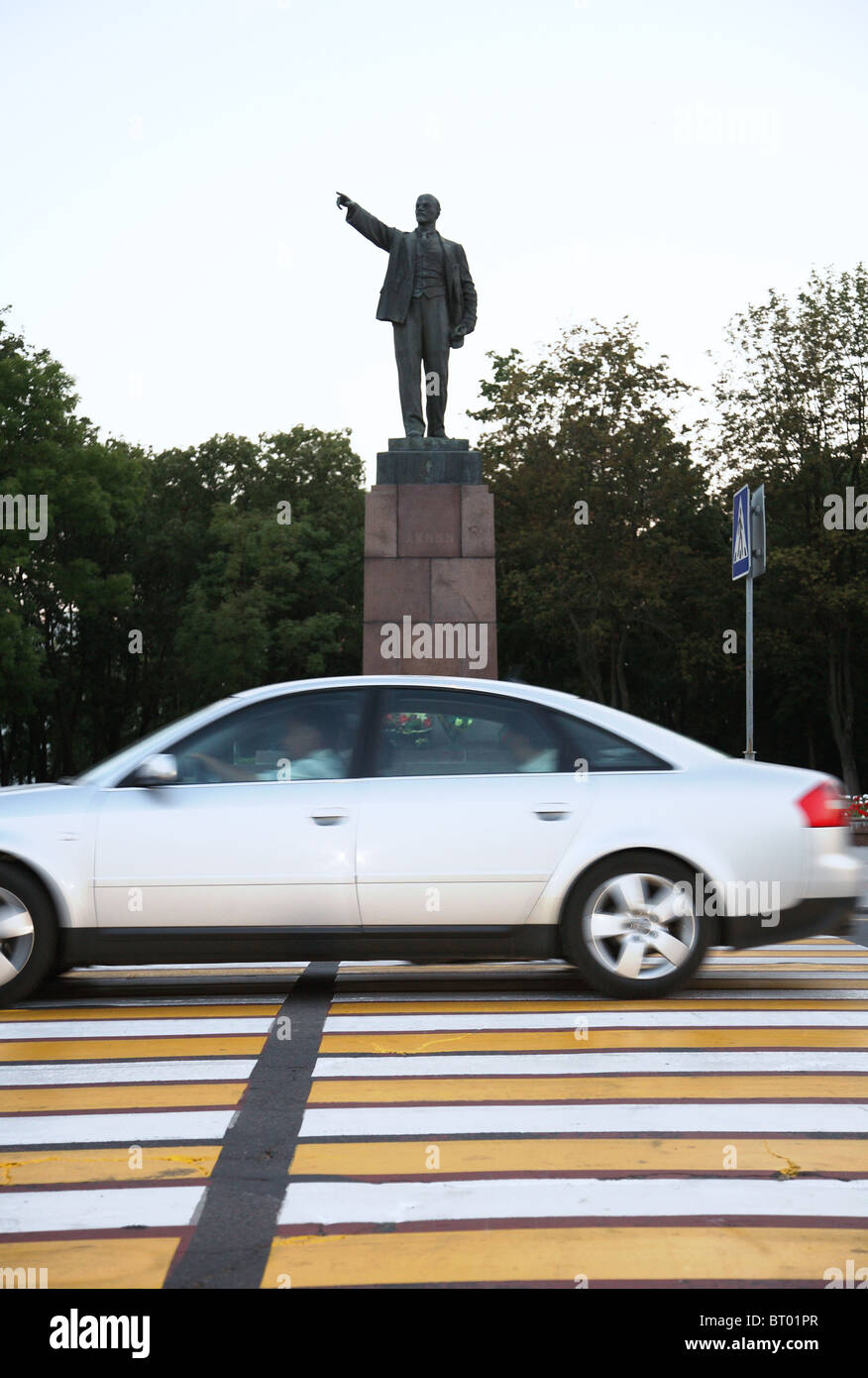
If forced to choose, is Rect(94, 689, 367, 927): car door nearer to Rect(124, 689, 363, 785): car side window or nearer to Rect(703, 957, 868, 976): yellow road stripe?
Rect(124, 689, 363, 785): car side window

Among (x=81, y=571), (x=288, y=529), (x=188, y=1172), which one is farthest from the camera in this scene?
(x=288, y=529)

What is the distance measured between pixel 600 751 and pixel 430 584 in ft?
32.2

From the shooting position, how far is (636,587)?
4306 cm

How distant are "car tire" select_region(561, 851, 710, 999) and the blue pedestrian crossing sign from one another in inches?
364

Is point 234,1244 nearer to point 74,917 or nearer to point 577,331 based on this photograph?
point 74,917

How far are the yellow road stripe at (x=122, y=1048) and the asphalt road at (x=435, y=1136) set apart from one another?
20 millimetres

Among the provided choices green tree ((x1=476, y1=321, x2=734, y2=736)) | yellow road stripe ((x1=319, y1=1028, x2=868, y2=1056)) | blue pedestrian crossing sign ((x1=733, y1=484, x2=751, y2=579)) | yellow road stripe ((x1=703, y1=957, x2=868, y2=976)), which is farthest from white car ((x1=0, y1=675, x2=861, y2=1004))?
green tree ((x1=476, y1=321, x2=734, y2=736))

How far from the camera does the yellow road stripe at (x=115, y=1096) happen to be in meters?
5.66

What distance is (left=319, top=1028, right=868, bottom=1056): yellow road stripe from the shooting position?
664cm

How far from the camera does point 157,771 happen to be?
25.2 ft

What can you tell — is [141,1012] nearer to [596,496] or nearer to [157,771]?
[157,771]

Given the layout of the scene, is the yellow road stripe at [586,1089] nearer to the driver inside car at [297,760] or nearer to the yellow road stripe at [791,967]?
the driver inside car at [297,760]
